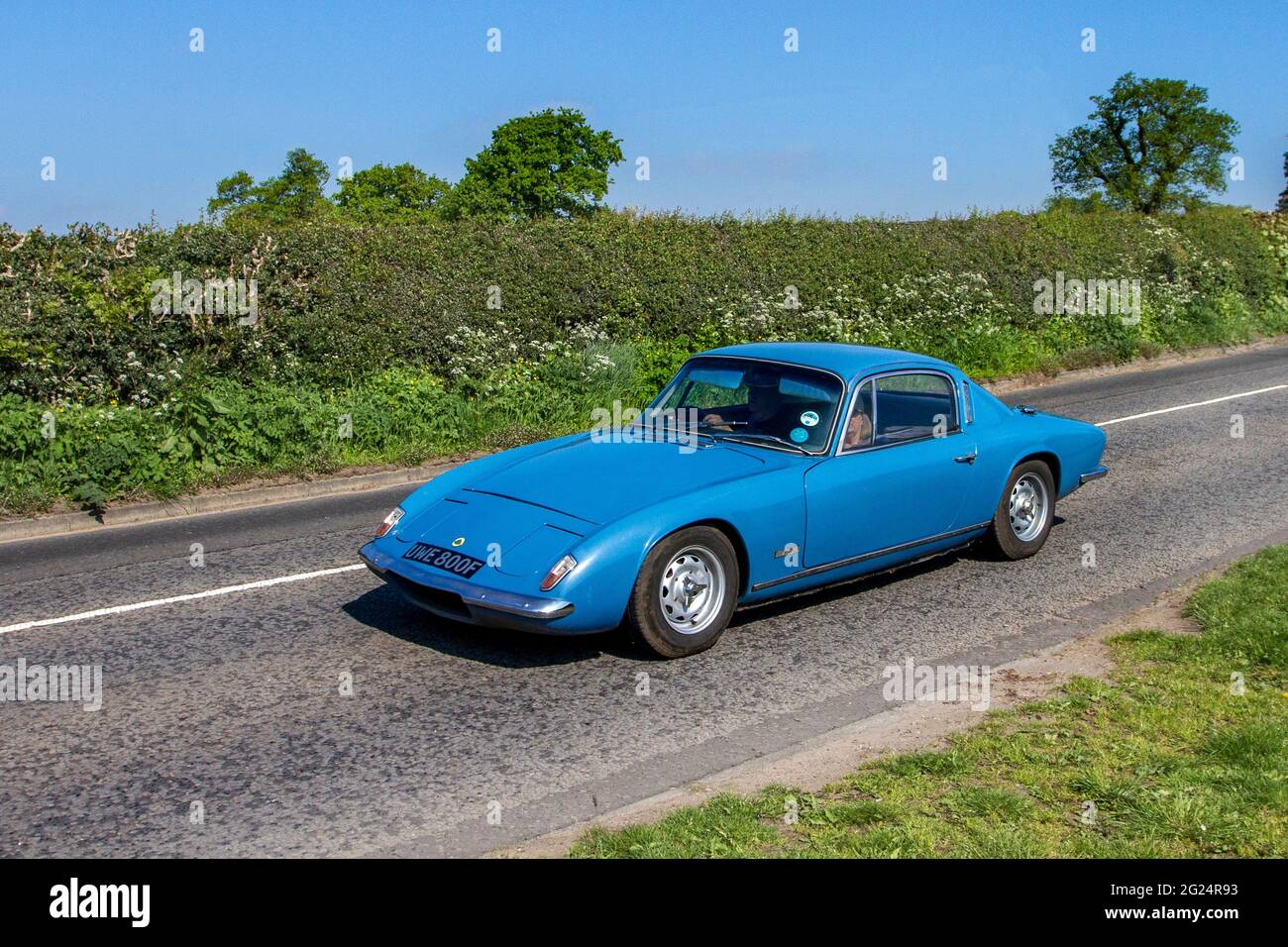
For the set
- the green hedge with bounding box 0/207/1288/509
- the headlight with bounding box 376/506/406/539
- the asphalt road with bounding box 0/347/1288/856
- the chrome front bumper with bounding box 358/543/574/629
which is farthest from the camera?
the green hedge with bounding box 0/207/1288/509

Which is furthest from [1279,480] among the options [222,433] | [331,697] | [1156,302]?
[1156,302]

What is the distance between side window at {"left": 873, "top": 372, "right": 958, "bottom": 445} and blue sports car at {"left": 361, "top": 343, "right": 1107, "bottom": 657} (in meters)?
0.01

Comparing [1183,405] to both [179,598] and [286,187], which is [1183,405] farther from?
[286,187]

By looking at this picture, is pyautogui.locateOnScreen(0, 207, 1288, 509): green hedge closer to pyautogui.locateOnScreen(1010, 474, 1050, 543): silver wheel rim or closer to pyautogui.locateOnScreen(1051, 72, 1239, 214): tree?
pyautogui.locateOnScreen(1010, 474, 1050, 543): silver wheel rim

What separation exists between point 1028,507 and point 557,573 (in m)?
4.21

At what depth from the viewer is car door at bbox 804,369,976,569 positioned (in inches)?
286

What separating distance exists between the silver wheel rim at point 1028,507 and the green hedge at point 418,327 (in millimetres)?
6690

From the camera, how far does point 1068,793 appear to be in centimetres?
490

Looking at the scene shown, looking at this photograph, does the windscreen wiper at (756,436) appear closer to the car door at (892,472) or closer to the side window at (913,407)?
the car door at (892,472)

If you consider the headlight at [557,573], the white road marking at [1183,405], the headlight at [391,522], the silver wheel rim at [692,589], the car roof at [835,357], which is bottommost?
the silver wheel rim at [692,589]

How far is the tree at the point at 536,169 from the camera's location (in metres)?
61.4

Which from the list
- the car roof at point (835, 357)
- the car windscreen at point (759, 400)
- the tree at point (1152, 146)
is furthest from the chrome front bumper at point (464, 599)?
the tree at point (1152, 146)

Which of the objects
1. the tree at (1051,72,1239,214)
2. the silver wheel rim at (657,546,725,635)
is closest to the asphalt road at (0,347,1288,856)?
the silver wheel rim at (657,546,725,635)
